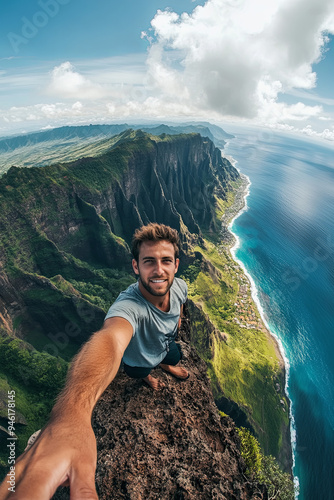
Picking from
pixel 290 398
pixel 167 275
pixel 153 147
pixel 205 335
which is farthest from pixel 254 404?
pixel 153 147

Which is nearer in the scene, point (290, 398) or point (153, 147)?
point (290, 398)

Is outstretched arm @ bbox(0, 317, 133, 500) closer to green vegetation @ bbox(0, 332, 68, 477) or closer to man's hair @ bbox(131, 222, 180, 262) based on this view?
man's hair @ bbox(131, 222, 180, 262)

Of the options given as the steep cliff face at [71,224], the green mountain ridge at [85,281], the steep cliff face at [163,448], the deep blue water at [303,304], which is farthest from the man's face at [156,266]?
the deep blue water at [303,304]

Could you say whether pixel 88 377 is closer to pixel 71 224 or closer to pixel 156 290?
pixel 156 290

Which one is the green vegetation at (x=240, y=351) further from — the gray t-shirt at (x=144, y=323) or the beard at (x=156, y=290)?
the beard at (x=156, y=290)

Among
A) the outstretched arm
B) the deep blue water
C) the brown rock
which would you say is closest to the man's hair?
the outstretched arm

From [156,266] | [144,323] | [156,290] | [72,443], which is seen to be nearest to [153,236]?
[156,266]

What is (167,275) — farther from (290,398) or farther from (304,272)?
(304,272)
